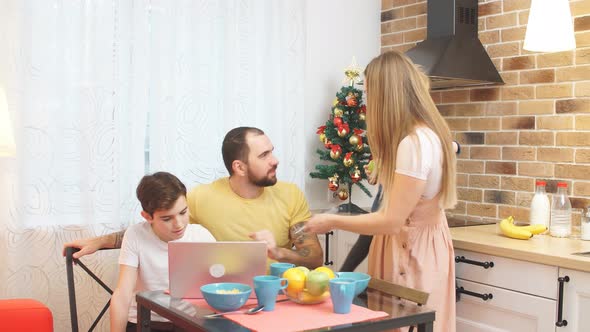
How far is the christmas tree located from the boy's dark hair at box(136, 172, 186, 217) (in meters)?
1.39

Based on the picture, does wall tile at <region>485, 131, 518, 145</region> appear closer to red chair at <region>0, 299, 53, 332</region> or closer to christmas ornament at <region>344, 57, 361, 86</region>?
christmas ornament at <region>344, 57, 361, 86</region>

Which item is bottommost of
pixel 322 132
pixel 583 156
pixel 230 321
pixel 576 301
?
pixel 576 301

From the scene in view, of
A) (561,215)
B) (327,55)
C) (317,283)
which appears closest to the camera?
(317,283)

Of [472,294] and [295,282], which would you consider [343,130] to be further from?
[295,282]

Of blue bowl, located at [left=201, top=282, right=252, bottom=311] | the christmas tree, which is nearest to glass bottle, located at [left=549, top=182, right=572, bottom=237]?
the christmas tree

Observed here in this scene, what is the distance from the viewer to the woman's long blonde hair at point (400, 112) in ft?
7.36

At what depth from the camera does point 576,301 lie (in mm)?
2375

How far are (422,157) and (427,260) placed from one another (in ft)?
1.47

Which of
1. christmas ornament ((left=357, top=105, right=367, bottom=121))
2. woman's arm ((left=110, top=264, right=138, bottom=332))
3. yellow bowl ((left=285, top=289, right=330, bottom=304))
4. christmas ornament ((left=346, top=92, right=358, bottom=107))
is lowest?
woman's arm ((left=110, top=264, right=138, bottom=332))

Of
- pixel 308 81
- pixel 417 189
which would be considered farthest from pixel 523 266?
pixel 308 81

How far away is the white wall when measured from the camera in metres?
3.83

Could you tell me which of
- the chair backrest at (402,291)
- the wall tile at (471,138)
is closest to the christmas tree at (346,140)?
the wall tile at (471,138)

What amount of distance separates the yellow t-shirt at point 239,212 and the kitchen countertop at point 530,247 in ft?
2.44

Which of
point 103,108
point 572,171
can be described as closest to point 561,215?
point 572,171
